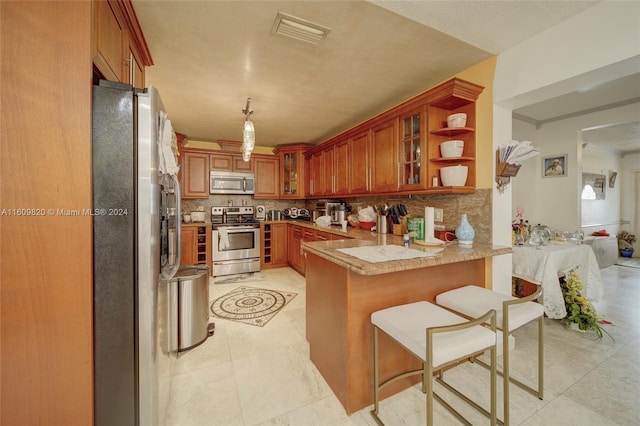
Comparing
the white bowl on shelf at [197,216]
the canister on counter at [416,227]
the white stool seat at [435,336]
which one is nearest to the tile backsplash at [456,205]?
the canister on counter at [416,227]

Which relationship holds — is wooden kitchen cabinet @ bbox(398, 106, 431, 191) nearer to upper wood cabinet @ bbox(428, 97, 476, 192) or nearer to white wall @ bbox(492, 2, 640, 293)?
upper wood cabinet @ bbox(428, 97, 476, 192)

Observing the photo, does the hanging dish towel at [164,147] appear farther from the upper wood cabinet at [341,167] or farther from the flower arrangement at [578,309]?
the flower arrangement at [578,309]

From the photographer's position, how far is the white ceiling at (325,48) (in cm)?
149

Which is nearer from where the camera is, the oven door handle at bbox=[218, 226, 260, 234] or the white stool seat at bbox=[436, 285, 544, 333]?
the white stool seat at bbox=[436, 285, 544, 333]

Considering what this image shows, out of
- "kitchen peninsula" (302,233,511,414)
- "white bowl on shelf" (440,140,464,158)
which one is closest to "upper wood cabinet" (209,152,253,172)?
"kitchen peninsula" (302,233,511,414)

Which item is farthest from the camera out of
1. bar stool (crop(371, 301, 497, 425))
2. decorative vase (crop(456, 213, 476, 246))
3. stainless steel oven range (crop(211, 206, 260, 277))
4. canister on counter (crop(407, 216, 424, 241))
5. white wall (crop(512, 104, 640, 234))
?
stainless steel oven range (crop(211, 206, 260, 277))

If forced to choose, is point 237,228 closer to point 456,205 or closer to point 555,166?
point 456,205

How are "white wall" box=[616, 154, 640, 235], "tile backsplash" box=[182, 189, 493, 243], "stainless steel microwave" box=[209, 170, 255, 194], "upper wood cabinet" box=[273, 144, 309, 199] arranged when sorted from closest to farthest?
"tile backsplash" box=[182, 189, 493, 243] < "stainless steel microwave" box=[209, 170, 255, 194] < "upper wood cabinet" box=[273, 144, 309, 199] < "white wall" box=[616, 154, 640, 235]

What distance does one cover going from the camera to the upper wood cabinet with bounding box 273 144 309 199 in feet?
15.9

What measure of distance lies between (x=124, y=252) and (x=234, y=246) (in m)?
3.25

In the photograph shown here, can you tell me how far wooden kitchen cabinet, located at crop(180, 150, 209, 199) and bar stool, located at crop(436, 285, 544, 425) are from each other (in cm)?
422

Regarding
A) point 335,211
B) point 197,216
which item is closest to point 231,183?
point 197,216

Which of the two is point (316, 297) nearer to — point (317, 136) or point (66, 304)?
point (66, 304)

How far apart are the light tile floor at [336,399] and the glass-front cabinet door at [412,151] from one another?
162 centimetres
